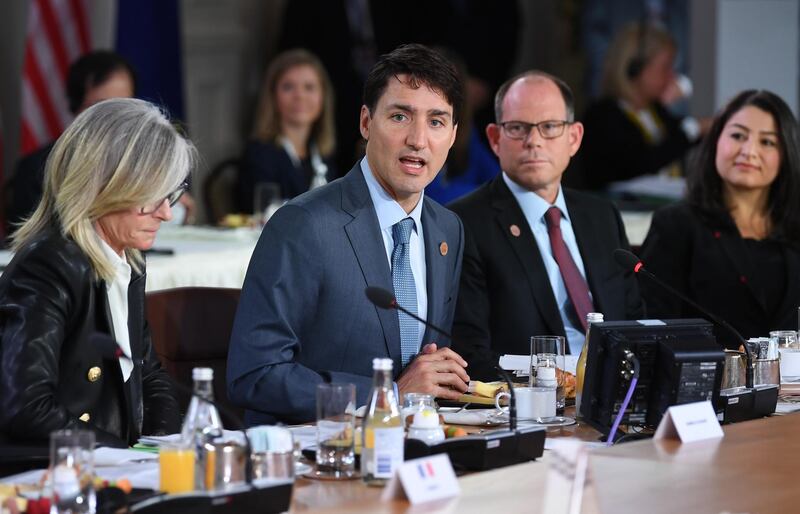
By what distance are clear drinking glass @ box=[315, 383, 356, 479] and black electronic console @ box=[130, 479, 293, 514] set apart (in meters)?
0.26

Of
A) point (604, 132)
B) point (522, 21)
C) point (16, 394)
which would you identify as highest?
point (522, 21)

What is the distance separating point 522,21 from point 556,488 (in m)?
6.74

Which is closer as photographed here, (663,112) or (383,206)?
(383,206)

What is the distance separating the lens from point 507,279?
3.74m

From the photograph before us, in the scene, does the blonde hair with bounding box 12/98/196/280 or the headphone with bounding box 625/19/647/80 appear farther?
the headphone with bounding box 625/19/647/80

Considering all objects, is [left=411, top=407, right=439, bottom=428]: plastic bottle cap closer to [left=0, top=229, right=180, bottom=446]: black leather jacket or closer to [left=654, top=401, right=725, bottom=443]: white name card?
[left=654, top=401, right=725, bottom=443]: white name card

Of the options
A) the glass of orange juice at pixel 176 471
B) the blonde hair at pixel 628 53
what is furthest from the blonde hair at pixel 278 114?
the glass of orange juice at pixel 176 471

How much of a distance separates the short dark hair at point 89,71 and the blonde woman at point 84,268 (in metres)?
2.88

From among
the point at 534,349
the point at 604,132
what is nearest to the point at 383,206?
the point at 534,349

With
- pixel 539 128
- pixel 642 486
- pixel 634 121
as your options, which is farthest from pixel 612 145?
pixel 642 486

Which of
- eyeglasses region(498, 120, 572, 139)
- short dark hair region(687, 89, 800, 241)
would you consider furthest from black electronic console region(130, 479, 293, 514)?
short dark hair region(687, 89, 800, 241)

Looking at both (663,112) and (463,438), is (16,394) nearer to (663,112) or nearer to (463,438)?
(463,438)

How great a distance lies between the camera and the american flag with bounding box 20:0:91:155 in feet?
21.1

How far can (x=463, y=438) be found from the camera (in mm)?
2301
